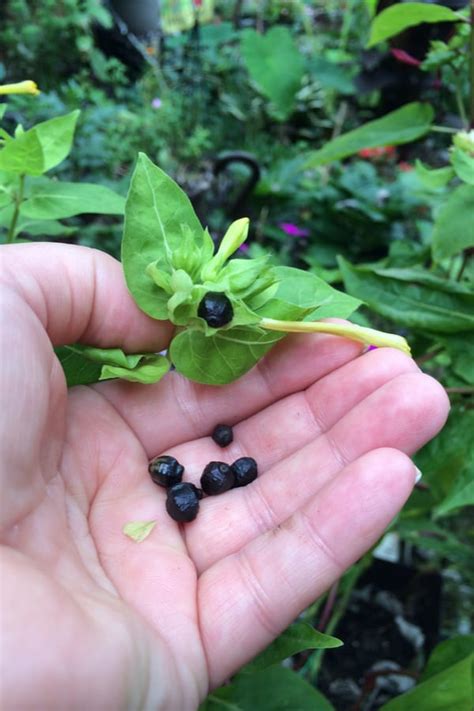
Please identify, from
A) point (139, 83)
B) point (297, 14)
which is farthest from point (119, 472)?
point (297, 14)

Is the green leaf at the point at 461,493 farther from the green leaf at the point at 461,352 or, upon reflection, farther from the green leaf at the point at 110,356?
the green leaf at the point at 110,356

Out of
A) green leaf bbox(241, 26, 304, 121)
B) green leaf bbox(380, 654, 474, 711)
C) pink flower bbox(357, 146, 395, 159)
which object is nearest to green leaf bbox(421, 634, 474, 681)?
green leaf bbox(380, 654, 474, 711)

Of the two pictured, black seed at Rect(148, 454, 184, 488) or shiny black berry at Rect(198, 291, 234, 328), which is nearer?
shiny black berry at Rect(198, 291, 234, 328)

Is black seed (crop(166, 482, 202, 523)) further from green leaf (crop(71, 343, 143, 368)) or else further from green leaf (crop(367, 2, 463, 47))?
green leaf (crop(367, 2, 463, 47))

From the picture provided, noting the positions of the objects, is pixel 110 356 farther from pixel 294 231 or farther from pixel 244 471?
pixel 294 231

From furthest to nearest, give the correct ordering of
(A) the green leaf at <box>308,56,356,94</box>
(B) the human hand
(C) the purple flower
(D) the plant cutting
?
1. (A) the green leaf at <box>308,56,356,94</box>
2. (C) the purple flower
3. (D) the plant cutting
4. (B) the human hand

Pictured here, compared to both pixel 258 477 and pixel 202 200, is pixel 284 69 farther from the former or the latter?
pixel 258 477

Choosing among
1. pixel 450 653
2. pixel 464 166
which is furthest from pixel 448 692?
pixel 464 166
